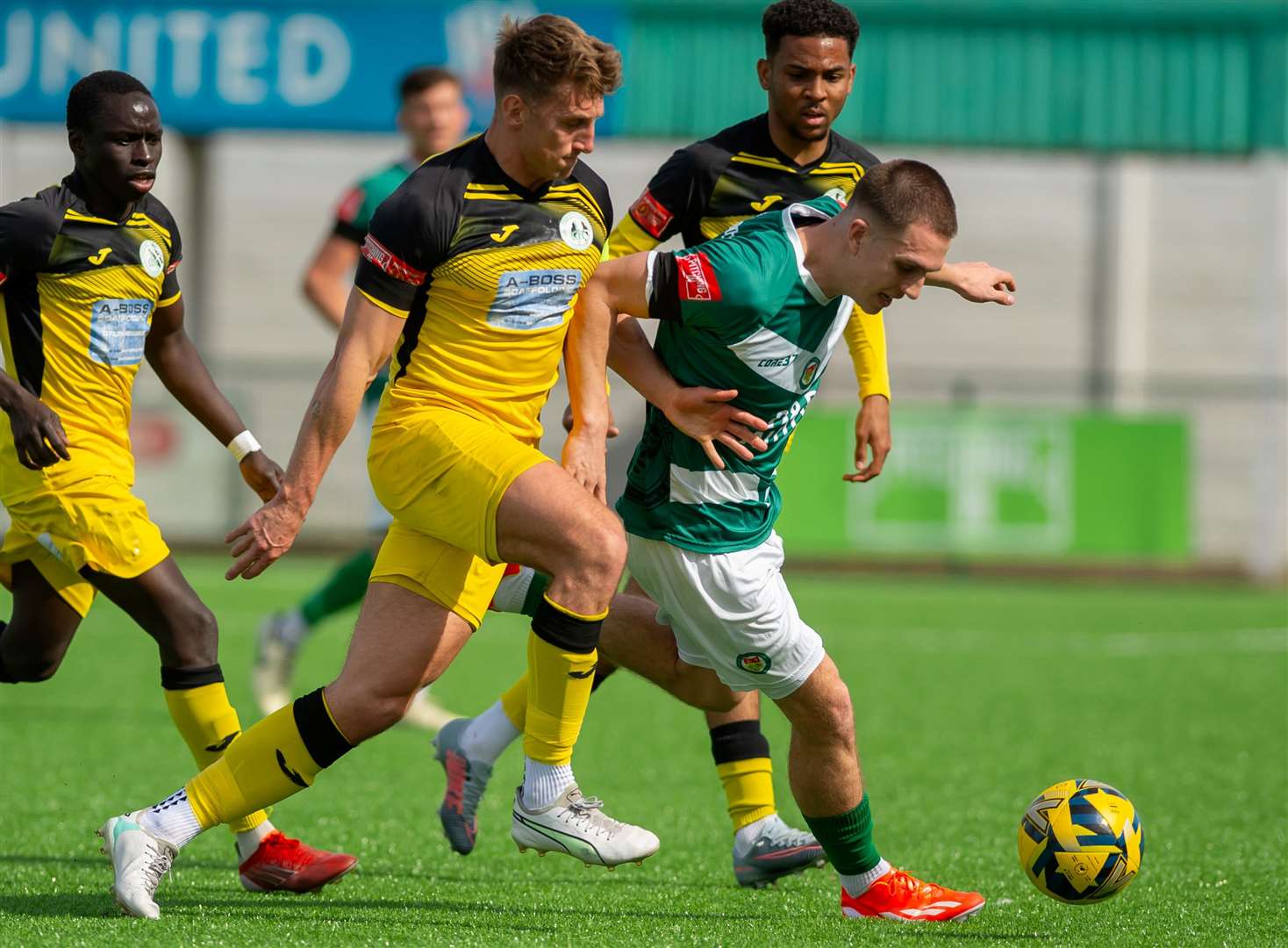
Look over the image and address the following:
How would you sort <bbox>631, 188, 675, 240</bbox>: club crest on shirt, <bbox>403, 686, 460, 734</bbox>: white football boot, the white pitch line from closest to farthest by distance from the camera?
<bbox>631, 188, 675, 240</bbox>: club crest on shirt, <bbox>403, 686, 460, 734</bbox>: white football boot, the white pitch line

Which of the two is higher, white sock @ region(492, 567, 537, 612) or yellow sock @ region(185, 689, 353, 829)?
white sock @ region(492, 567, 537, 612)

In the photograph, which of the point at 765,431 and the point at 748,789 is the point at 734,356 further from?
the point at 748,789

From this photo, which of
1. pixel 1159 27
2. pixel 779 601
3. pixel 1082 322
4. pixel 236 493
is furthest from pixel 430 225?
pixel 1082 322

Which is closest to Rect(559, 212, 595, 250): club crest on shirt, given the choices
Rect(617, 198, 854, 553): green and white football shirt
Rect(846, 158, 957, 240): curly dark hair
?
Rect(617, 198, 854, 553): green and white football shirt

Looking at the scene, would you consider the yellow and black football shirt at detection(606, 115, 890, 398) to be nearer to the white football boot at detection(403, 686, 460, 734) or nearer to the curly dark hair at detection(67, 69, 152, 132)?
the curly dark hair at detection(67, 69, 152, 132)

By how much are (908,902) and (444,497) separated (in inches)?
62.6

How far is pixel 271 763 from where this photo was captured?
422cm

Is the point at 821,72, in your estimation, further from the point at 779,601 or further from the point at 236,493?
the point at 236,493

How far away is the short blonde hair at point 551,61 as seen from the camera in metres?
4.20

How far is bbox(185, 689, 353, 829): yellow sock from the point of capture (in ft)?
13.8

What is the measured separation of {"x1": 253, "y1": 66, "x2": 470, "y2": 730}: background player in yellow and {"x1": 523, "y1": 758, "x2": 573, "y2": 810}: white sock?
3.03 m

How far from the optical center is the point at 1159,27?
2081 cm

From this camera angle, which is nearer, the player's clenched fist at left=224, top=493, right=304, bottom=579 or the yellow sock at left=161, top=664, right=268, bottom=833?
the player's clenched fist at left=224, top=493, right=304, bottom=579

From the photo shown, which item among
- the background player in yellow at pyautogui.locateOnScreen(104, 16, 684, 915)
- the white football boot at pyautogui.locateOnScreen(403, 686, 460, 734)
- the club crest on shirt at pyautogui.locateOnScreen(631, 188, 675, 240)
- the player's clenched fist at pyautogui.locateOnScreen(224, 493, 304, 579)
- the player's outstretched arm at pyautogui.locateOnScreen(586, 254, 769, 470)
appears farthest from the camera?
the white football boot at pyautogui.locateOnScreen(403, 686, 460, 734)
